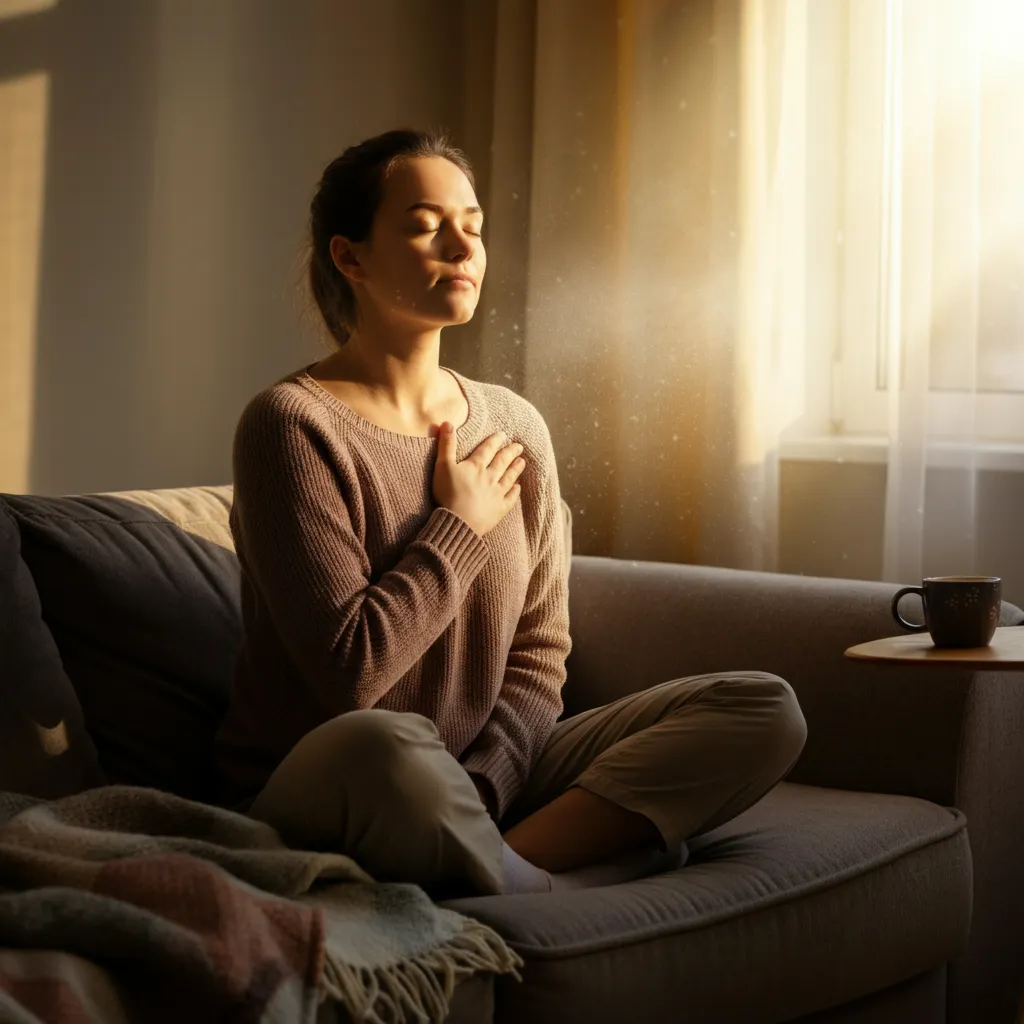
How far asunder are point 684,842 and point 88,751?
0.65 metres

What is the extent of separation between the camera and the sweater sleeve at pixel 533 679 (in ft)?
5.28

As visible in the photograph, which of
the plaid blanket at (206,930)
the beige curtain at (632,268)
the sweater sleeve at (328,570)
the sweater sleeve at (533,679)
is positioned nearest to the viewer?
the plaid blanket at (206,930)

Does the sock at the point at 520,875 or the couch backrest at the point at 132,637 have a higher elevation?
the couch backrest at the point at 132,637

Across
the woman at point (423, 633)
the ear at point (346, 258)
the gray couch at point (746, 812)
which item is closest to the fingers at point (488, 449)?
the woman at point (423, 633)

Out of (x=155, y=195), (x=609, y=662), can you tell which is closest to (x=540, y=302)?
(x=155, y=195)

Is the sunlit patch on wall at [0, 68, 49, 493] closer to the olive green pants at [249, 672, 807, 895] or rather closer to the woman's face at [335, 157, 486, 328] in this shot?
the woman's face at [335, 157, 486, 328]

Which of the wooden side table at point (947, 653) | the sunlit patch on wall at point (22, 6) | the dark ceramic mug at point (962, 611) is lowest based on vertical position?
the wooden side table at point (947, 653)

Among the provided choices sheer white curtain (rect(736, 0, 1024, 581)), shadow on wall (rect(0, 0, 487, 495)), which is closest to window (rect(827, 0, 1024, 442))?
sheer white curtain (rect(736, 0, 1024, 581))

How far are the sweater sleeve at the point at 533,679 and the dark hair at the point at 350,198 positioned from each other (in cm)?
32

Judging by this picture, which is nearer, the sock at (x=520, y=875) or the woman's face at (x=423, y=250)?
the sock at (x=520, y=875)

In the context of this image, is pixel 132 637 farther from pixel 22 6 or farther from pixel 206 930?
pixel 22 6

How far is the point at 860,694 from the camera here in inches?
71.9

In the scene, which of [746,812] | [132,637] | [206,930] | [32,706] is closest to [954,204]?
[746,812]

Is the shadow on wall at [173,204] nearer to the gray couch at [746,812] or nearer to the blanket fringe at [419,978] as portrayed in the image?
the gray couch at [746,812]
